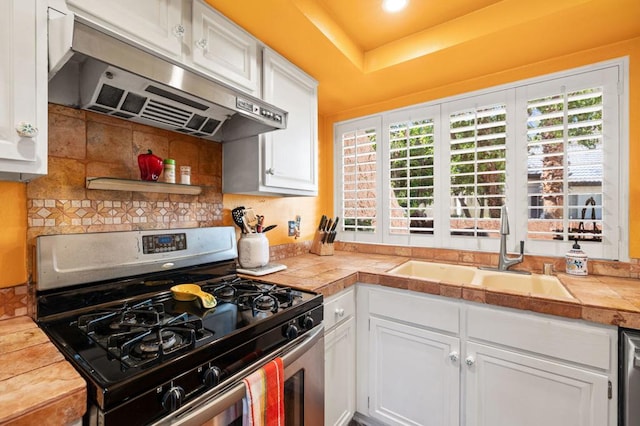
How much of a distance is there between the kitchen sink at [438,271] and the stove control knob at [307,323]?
73 cm

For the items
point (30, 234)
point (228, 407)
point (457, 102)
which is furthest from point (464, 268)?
point (30, 234)

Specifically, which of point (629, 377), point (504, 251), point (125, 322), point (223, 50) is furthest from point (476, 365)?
point (223, 50)

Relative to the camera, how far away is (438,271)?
6.24 ft

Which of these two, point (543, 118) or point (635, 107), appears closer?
point (635, 107)

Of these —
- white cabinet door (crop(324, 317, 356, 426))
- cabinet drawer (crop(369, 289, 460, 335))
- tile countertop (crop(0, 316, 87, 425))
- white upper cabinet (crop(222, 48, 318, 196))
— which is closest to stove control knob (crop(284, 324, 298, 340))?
white cabinet door (crop(324, 317, 356, 426))

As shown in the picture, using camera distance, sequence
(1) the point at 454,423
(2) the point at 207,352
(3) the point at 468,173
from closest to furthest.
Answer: (2) the point at 207,352 → (1) the point at 454,423 → (3) the point at 468,173

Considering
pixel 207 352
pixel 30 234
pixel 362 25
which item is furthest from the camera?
pixel 362 25

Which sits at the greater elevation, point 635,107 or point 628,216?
point 635,107

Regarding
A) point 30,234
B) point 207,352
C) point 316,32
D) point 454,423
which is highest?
point 316,32

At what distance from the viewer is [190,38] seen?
3.87 feet

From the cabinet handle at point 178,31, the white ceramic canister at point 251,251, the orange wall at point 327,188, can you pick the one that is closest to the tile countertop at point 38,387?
the orange wall at point 327,188

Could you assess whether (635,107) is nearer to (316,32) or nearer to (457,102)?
(457,102)

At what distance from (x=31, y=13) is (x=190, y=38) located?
0.51 metres

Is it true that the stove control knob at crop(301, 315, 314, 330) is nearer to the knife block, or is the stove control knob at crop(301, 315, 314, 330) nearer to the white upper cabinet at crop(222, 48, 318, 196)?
the white upper cabinet at crop(222, 48, 318, 196)
